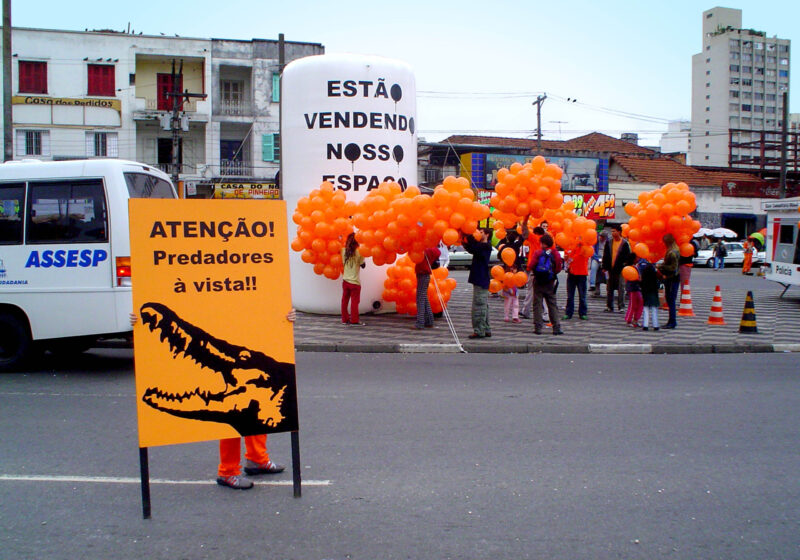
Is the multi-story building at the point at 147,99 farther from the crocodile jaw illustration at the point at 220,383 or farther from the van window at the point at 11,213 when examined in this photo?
the crocodile jaw illustration at the point at 220,383

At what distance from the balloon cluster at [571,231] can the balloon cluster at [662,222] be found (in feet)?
2.76

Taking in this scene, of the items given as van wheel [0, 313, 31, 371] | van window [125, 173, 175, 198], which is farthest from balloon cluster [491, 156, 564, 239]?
van wheel [0, 313, 31, 371]

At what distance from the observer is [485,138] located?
48.9 meters

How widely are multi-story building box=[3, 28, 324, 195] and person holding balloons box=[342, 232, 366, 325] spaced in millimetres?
23324

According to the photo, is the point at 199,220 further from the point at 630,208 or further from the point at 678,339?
the point at 630,208

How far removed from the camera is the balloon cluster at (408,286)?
1359 cm

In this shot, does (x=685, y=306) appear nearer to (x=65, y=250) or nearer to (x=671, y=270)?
(x=671, y=270)

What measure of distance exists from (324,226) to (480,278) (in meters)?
3.28

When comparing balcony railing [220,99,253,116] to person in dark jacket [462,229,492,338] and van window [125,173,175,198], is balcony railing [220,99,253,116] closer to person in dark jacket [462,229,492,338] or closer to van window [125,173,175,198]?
person in dark jacket [462,229,492,338]

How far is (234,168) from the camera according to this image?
3688cm

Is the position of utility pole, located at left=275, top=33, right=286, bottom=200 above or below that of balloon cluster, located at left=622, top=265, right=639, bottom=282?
above

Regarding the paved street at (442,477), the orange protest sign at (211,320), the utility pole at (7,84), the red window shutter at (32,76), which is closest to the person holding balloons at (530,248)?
the paved street at (442,477)

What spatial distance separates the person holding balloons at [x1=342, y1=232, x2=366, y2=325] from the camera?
13344 mm

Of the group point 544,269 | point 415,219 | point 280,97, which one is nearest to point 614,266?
point 544,269
